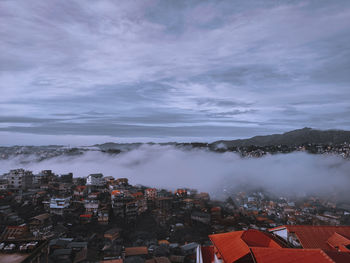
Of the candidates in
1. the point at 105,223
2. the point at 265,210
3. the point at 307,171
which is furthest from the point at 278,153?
the point at 105,223

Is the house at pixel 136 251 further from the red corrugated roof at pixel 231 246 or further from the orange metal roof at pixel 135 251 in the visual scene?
the red corrugated roof at pixel 231 246

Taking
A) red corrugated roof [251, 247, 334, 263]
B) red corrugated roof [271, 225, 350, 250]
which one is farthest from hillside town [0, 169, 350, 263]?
red corrugated roof [251, 247, 334, 263]

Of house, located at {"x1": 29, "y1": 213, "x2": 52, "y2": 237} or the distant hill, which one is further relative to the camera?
the distant hill

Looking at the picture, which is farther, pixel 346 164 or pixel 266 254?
pixel 346 164

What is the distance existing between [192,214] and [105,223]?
40.2ft

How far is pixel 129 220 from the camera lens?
33.9m

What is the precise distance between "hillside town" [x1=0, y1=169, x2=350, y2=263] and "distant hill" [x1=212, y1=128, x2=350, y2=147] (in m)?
115

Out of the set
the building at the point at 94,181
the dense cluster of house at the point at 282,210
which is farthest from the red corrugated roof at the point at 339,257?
the building at the point at 94,181

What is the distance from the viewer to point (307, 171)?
89.0 meters

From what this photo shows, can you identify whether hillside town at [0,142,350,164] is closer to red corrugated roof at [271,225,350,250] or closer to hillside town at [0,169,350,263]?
hillside town at [0,169,350,263]

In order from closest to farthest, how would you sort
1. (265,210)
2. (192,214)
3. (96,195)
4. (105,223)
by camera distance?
1. (105,223)
2. (192,214)
3. (96,195)
4. (265,210)

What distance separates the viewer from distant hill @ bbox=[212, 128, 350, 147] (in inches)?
6039

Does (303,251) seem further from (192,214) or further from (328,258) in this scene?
(192,214)

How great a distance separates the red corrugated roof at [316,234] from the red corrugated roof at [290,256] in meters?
4.87
